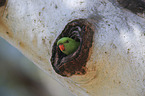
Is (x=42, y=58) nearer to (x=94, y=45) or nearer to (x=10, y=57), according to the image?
(x=94, y=45)

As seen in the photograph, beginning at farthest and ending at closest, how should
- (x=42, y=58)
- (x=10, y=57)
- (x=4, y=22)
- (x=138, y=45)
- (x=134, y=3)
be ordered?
(x=10, y=57)
(x=4, y=22)
(x=42, y=58)
(x=134, y=3)
(x=138, y=45)

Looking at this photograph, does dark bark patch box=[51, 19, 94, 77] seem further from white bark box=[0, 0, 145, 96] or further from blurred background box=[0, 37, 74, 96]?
blurred background box=[0, 37, 74, 96]

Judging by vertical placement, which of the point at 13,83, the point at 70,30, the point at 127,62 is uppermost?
the point at 70,30

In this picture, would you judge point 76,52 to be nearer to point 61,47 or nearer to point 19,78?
point 61,47

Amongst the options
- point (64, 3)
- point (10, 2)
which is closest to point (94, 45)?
point (64, 3)

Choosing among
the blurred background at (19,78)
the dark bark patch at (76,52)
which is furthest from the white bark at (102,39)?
the blurred background at (19,78)

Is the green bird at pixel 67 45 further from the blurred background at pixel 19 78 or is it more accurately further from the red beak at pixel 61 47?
the blurred background at pixel 19 78
